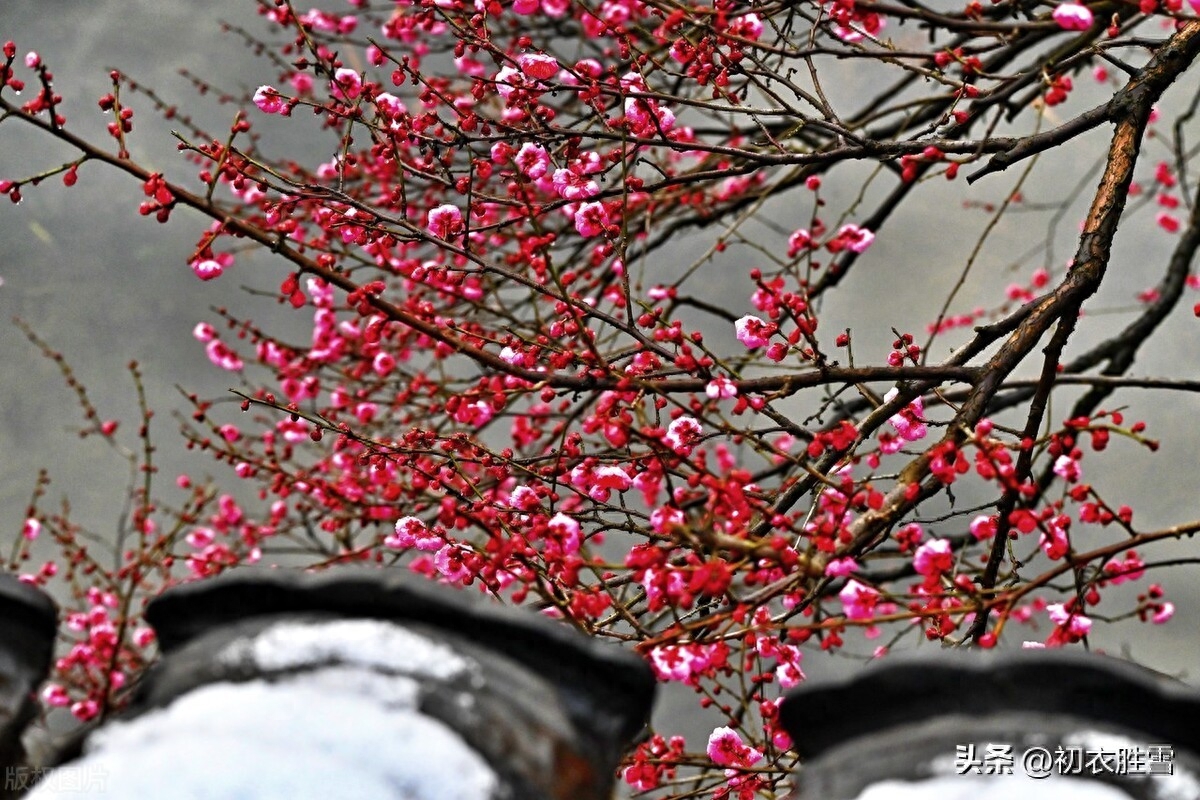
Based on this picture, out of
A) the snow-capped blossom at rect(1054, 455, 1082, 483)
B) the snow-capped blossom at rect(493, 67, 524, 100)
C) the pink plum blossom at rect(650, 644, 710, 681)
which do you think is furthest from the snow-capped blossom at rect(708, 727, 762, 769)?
the snow-capped blossom at rect(493, 67, 524, 100)

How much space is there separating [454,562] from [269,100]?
82.0 inches

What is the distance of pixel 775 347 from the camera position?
154 inches

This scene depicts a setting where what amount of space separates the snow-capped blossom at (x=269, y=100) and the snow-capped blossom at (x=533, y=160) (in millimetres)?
956

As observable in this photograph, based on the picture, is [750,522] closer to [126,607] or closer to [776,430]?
[776,430]

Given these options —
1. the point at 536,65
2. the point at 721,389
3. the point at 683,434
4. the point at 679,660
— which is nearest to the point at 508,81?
the point at 536,65

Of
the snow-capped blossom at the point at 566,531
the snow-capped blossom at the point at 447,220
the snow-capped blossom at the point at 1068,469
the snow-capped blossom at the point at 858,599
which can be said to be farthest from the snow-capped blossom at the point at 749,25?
the snow-capped blossom at the point at 858,599

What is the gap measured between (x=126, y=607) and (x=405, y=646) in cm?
391

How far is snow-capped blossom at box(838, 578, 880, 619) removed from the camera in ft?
9.50

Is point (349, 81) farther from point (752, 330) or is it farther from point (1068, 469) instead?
point (1068, 469)

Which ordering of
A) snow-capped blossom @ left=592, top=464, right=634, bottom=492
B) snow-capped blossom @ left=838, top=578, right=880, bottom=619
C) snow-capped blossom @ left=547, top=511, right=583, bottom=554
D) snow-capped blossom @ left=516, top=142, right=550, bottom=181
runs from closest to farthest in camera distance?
snow-capped blossom @ left=838, top=578, right=880, bottom=619
snow-capped blossom @ left=547, top=511, right=583, bottom=554
snow-capped blossom @ left=592, top=464, right=634, bottom=492
snow-capped blossom @ left=516, top=142, right=550, bottom=181

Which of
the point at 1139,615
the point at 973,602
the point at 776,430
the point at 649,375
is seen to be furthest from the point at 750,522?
the point at 1139,615

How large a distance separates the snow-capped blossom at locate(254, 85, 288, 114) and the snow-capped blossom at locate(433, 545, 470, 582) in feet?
6.53

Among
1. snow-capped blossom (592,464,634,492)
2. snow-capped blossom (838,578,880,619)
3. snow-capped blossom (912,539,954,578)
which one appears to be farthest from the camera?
snow-capped blossom (592,464,634,492)

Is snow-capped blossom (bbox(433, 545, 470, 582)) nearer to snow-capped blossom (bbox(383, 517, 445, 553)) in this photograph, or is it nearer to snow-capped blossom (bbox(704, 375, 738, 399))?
snow-capped blossom (bbox(383, 517, 445, 553))
